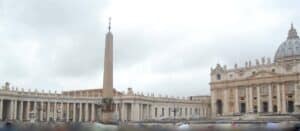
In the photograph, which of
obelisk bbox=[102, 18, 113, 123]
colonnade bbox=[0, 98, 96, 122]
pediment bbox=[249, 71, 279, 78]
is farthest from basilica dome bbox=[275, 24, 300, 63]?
obelisk bbox=[102, 18, 113, 123]

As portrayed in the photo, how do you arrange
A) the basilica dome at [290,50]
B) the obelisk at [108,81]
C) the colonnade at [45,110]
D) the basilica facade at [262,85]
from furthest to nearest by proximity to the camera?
the basilica dome at [290,50] → the basilica facade at [262,85] → the colonnade at [45,110] → the obelisk at [108,81]

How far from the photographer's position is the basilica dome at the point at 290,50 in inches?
3885

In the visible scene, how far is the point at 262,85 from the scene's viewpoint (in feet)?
302

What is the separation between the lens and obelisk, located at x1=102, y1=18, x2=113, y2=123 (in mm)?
31781

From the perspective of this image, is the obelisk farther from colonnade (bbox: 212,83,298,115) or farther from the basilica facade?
colonnade (bbox: 212,83,298,115)

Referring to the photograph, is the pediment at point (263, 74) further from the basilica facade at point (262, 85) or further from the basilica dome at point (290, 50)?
the basilica dome at point (290, 50)

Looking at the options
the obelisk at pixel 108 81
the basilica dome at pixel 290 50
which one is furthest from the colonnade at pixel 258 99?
the obelisk at pixel 108 81

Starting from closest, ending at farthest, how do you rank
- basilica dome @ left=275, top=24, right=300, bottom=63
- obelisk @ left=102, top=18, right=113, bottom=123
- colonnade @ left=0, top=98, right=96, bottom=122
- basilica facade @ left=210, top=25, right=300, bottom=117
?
obelisk @ left=102, top=18, right=113, bottom=123 → colonnade @ left=0, top=98, right=96, bottom=122 → basilica facade @ left=210, top=25, right=300, bottom=117 → basilica dome @ left=275, top=24, right=300, bottom=63

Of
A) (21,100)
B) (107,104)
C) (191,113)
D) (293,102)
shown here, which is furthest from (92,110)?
(107,104)

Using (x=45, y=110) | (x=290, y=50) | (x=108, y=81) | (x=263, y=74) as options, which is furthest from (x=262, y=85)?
(x=108, y=81)

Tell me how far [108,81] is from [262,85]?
65992 millimetres

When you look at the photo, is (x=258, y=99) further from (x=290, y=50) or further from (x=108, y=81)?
(x=108, y=81)

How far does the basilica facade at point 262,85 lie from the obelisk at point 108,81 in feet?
176

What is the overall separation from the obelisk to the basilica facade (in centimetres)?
5361
